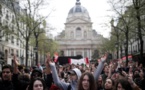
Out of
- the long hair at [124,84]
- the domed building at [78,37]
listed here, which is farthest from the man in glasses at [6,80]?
the domed building at [78,37]

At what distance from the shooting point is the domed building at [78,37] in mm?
109125

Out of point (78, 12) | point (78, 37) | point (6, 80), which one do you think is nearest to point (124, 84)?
point (6, 80)

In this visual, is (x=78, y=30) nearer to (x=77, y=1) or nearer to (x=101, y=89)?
(x=77, y=1)

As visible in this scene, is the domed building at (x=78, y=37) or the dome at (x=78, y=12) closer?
the domed building at (x=78, y=37)

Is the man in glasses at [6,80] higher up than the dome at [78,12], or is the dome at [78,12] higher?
the dome at [78,12]

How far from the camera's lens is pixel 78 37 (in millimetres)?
112938

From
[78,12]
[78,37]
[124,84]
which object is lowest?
[124,84]

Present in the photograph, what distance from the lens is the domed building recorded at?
109125mm

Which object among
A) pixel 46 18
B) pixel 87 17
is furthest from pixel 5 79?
pixel 87 17

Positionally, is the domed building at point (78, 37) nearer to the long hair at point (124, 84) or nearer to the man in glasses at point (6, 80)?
the man in glasses at point (6, 80)

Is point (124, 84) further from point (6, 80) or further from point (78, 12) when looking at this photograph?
point (78, 12)

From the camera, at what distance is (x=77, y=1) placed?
5118 inches

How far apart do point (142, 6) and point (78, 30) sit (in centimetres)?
8948

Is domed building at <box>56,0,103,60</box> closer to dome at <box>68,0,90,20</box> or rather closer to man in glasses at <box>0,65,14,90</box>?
dome at <box>68,0,90,20</box>
